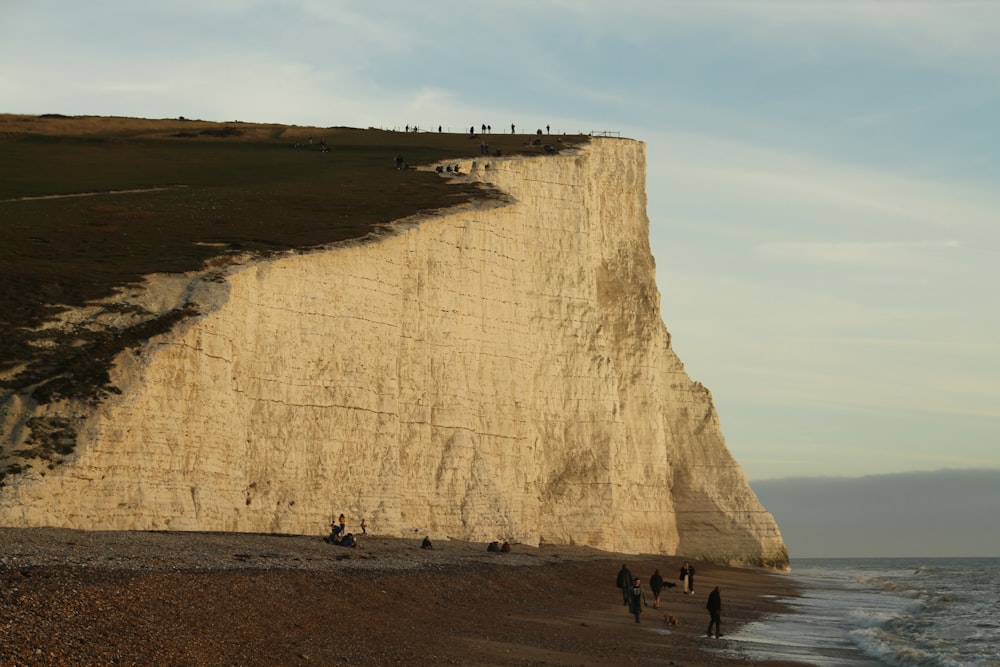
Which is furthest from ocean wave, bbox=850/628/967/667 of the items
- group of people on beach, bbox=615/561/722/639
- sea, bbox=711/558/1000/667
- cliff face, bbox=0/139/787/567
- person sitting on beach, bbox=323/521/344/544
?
cliff face, bbox=0/139/787/567

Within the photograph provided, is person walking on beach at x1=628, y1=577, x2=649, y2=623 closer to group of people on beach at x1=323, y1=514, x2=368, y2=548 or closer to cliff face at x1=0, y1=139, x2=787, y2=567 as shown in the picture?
group of people on beach at x1=323, y1=514, x2=368, y2=548

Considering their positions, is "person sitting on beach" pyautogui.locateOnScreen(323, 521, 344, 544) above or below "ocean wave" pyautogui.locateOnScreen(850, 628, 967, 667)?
above

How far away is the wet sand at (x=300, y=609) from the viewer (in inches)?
454

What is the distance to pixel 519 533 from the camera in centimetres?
3653

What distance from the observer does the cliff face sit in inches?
930

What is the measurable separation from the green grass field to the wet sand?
5193 mm

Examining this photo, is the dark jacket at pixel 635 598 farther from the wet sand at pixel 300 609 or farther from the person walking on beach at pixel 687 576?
the person walking on beach at pixel 687 576

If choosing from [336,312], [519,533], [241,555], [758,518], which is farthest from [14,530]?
[758,518]

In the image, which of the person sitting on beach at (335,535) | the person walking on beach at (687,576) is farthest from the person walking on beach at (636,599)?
the person walking on beach at (687,576)

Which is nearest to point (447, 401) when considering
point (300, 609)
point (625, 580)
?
point (625, 580)

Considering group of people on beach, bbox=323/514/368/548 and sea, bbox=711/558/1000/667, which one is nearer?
sea, bbox=711/558/1000/667

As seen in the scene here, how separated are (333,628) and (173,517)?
9214mm

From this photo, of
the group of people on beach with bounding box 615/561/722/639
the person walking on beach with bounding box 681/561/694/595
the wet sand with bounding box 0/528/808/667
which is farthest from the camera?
the person walking on beach with bounding box 681/561/694/595

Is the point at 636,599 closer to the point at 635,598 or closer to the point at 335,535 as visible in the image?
the point at 635,598
